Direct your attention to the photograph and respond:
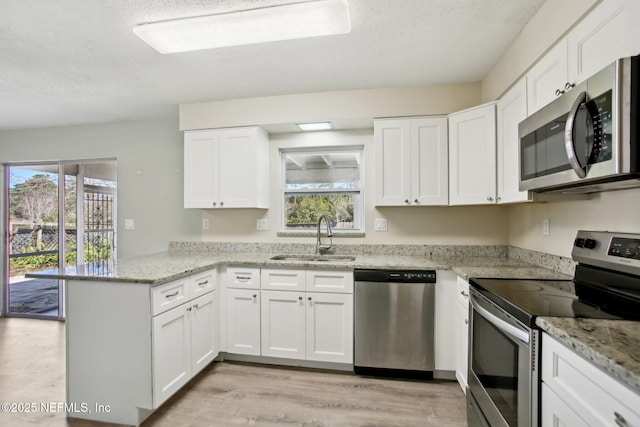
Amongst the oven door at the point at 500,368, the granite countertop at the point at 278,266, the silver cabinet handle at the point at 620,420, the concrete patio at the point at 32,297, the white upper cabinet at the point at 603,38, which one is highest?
the white upper cabinet at the point at 603,38

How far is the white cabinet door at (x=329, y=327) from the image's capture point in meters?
2.38

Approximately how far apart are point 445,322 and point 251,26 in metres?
2.40

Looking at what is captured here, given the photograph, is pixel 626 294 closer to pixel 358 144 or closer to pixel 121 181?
pixel 358 144

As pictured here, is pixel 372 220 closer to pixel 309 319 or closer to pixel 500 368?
pixel 309 319

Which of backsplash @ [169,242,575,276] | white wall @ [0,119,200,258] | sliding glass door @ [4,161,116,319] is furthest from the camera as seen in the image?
sliding glass door @ [4,161,116,319]

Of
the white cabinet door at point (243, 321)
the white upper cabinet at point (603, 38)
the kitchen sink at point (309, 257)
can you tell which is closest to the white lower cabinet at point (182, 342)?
the white cabinet door at point (243, 321)

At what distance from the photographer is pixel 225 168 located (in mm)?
2916

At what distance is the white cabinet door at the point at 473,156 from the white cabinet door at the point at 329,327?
1271mm

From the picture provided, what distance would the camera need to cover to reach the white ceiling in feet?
5.51

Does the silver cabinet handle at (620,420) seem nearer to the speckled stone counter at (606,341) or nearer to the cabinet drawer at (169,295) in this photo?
the speckled stone counter at (606,341)

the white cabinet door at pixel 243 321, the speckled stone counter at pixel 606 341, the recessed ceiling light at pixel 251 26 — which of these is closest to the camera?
the speckled stone counter at pixel 606 341

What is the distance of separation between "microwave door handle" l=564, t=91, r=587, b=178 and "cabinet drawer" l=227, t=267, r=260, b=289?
215 cm

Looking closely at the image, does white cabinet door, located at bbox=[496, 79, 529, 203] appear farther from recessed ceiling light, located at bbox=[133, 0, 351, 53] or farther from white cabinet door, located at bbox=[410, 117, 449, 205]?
recessed ceiling light, located at bbox=[133, 0, 351, 53]

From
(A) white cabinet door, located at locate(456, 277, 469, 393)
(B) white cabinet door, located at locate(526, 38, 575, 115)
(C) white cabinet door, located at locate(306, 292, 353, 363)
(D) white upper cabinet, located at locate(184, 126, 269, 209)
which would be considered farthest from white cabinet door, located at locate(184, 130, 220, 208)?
(B) white cabinet door, located at locate(526, 38, 575, 115)
